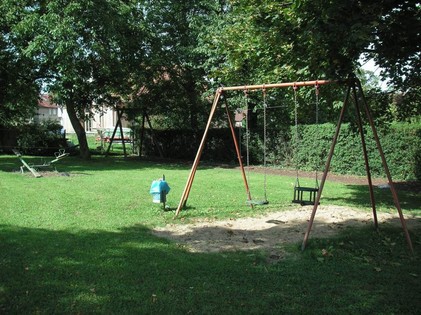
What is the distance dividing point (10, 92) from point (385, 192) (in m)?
16.1

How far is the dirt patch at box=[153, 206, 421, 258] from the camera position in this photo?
6086 mm

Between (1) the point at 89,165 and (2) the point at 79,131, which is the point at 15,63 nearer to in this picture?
(2) the point at 79,131

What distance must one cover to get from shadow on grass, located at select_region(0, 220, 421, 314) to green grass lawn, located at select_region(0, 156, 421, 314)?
1 cm

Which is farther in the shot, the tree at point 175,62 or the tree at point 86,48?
the tree at point 175,62

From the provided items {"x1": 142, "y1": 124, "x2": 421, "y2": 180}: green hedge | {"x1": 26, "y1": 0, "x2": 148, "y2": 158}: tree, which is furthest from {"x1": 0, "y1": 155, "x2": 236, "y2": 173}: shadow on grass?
{"x1": 26, "y1": 0, "x2": 148, "y2": 158}: tree

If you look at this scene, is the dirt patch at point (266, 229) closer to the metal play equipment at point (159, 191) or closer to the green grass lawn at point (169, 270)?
the green grass lawn at point (169, 270)

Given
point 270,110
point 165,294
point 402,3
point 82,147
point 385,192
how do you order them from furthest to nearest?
point 82,147
point 270,110
point 385,192
point 402,3
point 165,294

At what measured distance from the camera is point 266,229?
7.07m

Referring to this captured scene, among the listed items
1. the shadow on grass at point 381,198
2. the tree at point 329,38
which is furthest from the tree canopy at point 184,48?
the shadow on grass at point 381,198

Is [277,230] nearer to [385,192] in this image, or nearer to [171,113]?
[385,192]

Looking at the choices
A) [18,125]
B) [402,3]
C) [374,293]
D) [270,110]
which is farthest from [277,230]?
[18,125]

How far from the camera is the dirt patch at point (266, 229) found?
240 inches

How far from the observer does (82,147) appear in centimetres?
2180

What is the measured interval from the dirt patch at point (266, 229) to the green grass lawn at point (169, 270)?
0.28 metres
